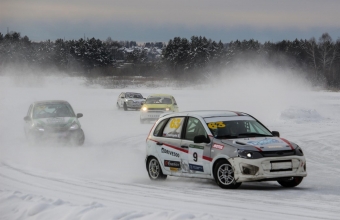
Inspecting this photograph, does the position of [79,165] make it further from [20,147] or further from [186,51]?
[186,51]

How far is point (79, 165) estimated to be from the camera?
604 inches

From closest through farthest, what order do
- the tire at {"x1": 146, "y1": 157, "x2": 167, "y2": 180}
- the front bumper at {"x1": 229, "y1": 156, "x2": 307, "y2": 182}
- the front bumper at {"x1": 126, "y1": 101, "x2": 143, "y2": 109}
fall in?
1. the front bumper at {"x1": 229, "y1": 156, "x2": 307, "y2": 182}
2. the tire at {"x1": 146, "y1": 157, "x2": 167, "y2": 180}
3. the front bumper at {"x1": 126, "y1": 101, "x2": 143, "y2": 109}

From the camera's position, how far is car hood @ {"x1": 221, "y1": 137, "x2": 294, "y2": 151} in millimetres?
10812

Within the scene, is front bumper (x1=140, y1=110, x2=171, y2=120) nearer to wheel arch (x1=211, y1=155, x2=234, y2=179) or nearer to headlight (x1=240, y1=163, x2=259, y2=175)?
wheel arch (x1=211, y1=155, x2=234, y2=179)

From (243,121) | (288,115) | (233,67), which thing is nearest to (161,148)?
(243,121)

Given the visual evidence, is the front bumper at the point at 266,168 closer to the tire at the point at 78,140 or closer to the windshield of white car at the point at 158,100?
Answer: the tire at the point at 78,140

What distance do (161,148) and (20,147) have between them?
8929mm

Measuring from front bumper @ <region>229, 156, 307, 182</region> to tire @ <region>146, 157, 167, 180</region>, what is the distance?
2.20 m

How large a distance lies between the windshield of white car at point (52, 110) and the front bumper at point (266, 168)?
11.2 metres

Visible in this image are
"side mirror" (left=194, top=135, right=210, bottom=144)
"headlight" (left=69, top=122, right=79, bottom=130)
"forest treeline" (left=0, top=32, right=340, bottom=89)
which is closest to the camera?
"side mirror" (left=194, top=135, right=210, bottom=144)

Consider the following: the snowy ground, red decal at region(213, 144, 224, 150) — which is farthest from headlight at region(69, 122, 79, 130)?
red decal at region(213, 144, 224, 150)

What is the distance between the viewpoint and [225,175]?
11.0 meters

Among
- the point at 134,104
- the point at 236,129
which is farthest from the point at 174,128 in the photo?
the point at 134,104

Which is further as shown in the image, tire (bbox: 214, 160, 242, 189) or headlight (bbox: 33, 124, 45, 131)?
headlight (bbox: 33, 124, 45, 131)
